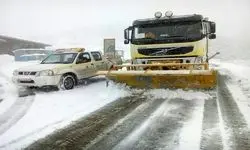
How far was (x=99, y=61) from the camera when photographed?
45.4ft

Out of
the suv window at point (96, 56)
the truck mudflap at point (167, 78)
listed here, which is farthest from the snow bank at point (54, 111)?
the suv window at point (96, 56)

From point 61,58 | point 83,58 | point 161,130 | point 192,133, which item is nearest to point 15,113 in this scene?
point 161,130

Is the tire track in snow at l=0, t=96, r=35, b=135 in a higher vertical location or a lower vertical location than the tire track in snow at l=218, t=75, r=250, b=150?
lower

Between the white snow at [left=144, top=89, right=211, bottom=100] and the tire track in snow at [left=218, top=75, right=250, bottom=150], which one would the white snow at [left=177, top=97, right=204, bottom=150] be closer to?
the tire track in snow at [left=218, top=75, right=250, bottom=150]

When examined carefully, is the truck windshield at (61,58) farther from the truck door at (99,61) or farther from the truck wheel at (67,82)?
the truck door at (99,61)

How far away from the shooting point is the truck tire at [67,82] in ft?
38.6

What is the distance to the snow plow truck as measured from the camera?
9.81m

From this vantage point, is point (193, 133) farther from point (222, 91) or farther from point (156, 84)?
point (222, 91)

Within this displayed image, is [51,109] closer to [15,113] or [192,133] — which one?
[15,113]

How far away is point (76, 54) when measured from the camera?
12914mm

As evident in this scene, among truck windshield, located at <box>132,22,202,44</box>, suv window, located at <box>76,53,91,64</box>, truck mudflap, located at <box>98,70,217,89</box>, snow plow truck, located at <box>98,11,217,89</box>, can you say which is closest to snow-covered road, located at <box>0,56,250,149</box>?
truck mudflap, located at <box>98,70,217,89</box>

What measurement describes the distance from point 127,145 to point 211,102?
13.7 ft

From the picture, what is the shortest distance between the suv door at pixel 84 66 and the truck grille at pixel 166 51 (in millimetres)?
2898

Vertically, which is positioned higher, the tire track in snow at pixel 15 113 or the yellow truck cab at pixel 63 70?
the yellow truck cab at pixel 63 70
